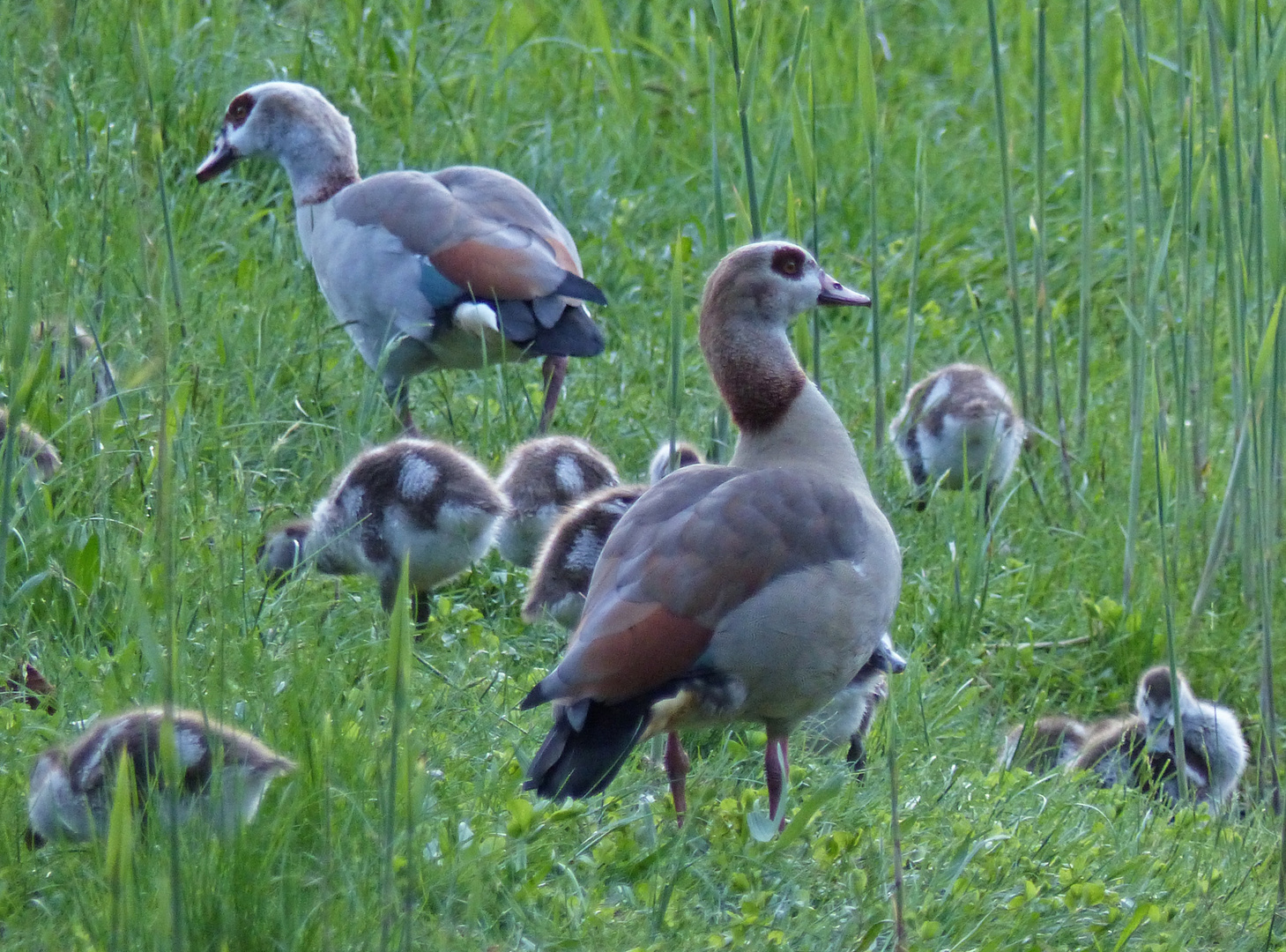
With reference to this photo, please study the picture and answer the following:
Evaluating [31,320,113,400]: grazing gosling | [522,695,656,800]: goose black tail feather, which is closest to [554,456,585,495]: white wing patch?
[31,320,113,400]: grazing gosling

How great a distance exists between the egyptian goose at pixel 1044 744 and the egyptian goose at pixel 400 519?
5.26ft

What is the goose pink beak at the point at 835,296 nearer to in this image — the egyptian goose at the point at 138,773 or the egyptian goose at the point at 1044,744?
the egyptian goose at the point at 1044,744

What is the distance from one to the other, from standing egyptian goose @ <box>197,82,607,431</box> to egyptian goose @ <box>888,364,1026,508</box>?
3.99 feet

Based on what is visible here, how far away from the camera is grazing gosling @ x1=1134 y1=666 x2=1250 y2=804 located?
5004 millimetres

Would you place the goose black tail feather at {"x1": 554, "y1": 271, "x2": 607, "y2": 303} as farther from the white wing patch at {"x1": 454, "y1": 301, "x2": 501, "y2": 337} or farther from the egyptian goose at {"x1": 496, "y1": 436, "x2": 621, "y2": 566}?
the egyptian goose at {"x1": 496, "y1": 436, "x2": 621, "y2": 566}

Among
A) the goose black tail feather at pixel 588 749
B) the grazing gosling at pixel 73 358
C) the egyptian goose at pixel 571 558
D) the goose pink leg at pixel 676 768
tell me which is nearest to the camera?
the goose black tail feather at pixel 588 749

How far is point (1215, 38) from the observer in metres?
5.36

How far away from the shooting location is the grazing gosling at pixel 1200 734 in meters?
5.00

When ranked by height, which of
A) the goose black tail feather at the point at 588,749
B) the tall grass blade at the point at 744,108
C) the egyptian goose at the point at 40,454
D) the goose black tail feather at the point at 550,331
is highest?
the tall grass blade at the point at 744,108

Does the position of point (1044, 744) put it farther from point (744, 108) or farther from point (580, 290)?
point (580, 290)

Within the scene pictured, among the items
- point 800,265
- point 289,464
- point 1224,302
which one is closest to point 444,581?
point 289,464

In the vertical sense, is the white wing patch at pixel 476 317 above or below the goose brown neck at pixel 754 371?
below

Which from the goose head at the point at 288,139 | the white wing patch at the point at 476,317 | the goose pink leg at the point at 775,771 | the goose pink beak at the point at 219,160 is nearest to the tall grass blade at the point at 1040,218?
the white wing patch at the point at 476,317

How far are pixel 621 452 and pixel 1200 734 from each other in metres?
2.26
